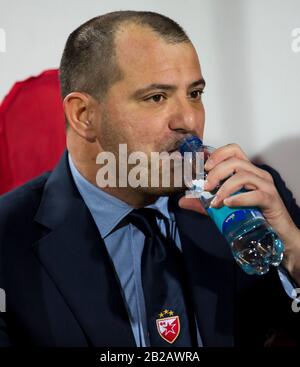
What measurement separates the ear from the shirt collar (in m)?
0.07

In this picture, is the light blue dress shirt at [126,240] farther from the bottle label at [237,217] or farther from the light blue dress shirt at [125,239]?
the bottle label at [237,217]

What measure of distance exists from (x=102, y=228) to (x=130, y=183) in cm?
10

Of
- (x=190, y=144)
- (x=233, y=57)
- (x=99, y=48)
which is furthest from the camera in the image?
(x=233, y=57)

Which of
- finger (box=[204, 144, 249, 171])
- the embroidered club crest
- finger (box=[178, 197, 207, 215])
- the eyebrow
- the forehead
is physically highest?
the forehead

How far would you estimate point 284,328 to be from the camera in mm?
1224

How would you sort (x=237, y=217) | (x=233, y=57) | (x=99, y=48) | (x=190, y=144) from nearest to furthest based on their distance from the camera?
(x=237, y=217), (x=190, y=144), (x=99, y=48), (x=233, y=57)

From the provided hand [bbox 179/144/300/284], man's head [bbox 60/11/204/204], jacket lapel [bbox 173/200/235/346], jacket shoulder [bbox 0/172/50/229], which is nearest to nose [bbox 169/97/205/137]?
man's head [bbox 60/11/204/204]

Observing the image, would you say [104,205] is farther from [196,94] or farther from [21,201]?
[196,94]

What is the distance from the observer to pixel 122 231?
115cm

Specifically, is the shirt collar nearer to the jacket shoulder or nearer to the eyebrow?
the jacket shoulder

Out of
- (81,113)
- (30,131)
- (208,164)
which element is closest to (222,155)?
(208,164)

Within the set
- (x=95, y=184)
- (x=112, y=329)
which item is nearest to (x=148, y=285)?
(x=112, y=329)

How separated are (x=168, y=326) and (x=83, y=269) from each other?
190 mm

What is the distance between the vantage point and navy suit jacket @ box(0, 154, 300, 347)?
Answer: 105 centimetres
